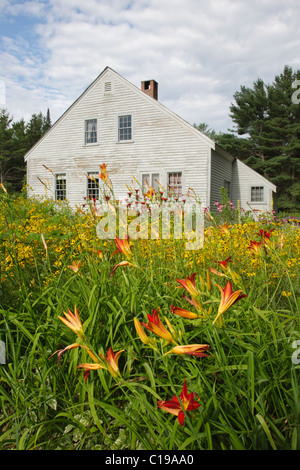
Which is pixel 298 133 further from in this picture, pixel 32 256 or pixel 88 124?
pixel 32 256

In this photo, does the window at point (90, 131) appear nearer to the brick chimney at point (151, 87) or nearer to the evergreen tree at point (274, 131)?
the brick chimney at point (151, 87)

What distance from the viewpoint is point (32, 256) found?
7.87 ft

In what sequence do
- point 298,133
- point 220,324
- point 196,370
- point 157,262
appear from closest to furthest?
point 220,324
point 196,370
point 157,262
point 298,133

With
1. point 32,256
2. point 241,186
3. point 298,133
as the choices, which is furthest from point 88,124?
point 298,133

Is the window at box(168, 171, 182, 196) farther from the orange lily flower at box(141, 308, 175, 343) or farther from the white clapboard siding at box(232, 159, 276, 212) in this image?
the orange lily flower at box(141, 308, 175, 343)

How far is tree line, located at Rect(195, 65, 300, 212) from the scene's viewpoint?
2486 cm

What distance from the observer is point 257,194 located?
52.3 ft

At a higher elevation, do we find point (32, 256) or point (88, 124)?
point (88, 124)

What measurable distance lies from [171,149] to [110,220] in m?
11.0

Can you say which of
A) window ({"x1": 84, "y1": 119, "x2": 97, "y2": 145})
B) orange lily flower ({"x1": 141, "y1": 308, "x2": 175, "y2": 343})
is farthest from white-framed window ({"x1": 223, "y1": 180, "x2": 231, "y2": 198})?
orange lily flower ({"x1": 141, "y1": 308, "x2": 175, "y2": 343})

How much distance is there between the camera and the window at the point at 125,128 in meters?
13.2

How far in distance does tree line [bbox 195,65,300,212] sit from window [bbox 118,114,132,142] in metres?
15.4

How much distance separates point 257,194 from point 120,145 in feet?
24.9

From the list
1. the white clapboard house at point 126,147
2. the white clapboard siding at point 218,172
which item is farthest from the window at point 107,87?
the white clapboard siding at point 218,172
